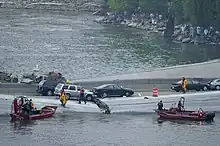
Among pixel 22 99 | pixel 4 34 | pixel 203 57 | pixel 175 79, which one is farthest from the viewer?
pixel 4 34

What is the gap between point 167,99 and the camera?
4897 cm

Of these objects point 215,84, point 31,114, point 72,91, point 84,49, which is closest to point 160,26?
point 84,49

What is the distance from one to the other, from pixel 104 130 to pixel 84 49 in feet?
186

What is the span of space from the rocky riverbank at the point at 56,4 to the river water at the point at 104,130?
123379 millimetres

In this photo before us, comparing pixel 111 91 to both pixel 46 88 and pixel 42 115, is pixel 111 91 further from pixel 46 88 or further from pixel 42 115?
pixel 42 115

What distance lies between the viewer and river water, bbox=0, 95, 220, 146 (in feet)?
128

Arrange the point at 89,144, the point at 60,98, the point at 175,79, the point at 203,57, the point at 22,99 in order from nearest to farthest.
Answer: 1. the point at 89,144
2. the point at 22,99
3. the point at 60,98
4. the point at 175,79
5. the point at 203,57

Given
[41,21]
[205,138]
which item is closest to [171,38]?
[41,21]

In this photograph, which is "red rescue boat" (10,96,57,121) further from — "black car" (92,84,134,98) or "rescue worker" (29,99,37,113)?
"black car" (92,84,134,98)

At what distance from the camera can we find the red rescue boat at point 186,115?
45.3 m

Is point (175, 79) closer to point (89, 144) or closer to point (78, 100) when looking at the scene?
point (78, 100)

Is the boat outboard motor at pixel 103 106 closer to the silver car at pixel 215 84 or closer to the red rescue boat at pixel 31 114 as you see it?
the red rescue boat at pixel 31 114

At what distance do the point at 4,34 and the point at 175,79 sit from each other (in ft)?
194

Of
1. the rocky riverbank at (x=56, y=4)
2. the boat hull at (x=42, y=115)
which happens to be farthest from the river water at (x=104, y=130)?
the rocky riverbank at (x=56, y=4)
